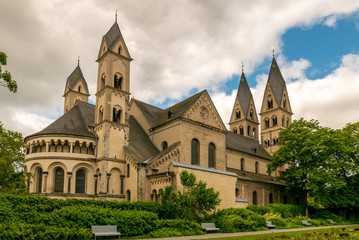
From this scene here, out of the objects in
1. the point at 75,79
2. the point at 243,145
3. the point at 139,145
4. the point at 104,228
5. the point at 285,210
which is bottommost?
the point at 285,210

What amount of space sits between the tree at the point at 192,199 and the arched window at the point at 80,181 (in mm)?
12062

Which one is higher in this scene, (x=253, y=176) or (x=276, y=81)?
(x=276, y=81)

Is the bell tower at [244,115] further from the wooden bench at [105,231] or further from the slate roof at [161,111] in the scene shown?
the wooden bench at [105,231]

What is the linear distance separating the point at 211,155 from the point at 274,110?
34923 millimetres

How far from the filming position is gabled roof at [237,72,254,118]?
2899 inches

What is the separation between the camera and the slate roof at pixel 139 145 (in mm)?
35625

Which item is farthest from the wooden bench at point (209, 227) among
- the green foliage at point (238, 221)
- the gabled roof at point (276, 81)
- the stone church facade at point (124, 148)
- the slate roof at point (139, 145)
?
the gabled roof at point (276, 81)

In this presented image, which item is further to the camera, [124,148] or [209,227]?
[124,148]

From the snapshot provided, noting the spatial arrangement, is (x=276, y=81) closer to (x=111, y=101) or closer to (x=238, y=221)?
(x=111, y=101)

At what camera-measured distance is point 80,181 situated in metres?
34.2

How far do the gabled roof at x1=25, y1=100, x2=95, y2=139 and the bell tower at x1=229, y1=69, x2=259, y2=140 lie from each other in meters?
39.2

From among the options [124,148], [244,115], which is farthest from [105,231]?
[244,115]

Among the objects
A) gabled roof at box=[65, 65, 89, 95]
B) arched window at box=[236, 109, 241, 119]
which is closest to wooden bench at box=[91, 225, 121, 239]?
gabled roof at box=[65, 65, 89, 95]

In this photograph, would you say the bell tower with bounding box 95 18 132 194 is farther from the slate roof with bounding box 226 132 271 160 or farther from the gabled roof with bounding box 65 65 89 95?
the slate roof with bounding box 226 132 271 160
